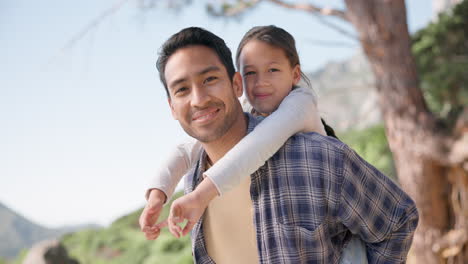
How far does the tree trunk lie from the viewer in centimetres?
403

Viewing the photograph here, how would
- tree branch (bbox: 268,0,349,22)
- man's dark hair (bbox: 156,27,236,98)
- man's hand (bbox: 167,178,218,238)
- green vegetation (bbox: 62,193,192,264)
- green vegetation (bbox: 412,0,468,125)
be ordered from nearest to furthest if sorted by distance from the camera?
1. man's hand (bbox: 167,178,218,238)
2. man's dark hair (bbox: 156,27,236,98)
3. tree branch (bbox: 268,0,349,22)
4. green vegetation (bbox: 412,0,468,125)
5. green vegetation (bbox: 62,193,192,264)

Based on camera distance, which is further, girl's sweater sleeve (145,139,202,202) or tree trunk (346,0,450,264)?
tree trunk (346,0,450,264)

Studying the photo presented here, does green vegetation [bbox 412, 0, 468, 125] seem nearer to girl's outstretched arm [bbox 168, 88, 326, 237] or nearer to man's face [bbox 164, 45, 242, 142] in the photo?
girl's outstretched arm [bbox 168, 88, 326, 237]

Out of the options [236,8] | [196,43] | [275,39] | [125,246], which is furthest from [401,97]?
[125,246]

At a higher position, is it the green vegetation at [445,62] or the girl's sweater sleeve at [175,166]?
the green vegetation at [445,62]

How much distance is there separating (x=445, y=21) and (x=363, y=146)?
210 centimetres

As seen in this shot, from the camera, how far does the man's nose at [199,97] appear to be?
1174mm

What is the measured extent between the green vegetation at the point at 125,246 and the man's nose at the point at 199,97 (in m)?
4.17

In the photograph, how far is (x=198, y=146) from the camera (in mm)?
1489

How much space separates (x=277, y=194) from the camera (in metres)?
1.21

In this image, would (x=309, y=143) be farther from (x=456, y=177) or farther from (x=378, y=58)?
(x=456, y=177)

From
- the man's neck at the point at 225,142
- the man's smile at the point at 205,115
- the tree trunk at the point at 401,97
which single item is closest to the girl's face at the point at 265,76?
the man's neck at the point at 225,142

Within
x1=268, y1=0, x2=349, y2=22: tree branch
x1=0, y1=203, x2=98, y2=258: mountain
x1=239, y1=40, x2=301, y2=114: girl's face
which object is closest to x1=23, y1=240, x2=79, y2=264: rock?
x1=0, y1=203, x2=98, y2=258: mountain

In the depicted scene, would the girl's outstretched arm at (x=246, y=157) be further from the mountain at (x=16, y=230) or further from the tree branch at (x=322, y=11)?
the mountain at (x=16, y=230)
